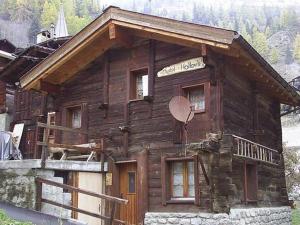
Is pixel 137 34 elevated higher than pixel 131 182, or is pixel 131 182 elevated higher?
pixel 137 34

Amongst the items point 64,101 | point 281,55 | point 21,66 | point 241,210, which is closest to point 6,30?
point 281,55

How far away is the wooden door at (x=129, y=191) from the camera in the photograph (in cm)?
1302

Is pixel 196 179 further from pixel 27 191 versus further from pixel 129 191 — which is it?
pixel 27 191

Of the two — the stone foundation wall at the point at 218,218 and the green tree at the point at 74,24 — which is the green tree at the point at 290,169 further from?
the green tree at the point at 74,24

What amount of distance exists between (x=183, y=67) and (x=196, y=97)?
0.93 metres

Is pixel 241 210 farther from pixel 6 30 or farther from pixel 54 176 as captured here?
pixel 6 30

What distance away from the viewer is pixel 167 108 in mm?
12664

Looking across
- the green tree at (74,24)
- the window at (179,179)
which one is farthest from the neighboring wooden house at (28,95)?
the green tree at (74,24)

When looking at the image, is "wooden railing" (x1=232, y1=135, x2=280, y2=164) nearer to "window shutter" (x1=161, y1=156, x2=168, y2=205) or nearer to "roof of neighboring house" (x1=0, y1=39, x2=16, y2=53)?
"window shutter" (x1=161, y1=156, x2=168, y2=205)

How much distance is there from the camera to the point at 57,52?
14.3 m

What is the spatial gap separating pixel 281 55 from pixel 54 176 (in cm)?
10704

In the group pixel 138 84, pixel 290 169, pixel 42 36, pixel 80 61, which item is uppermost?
pixel 42 36

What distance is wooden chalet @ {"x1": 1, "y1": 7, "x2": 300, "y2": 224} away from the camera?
11586 mm

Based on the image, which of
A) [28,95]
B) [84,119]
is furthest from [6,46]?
[84,119]
